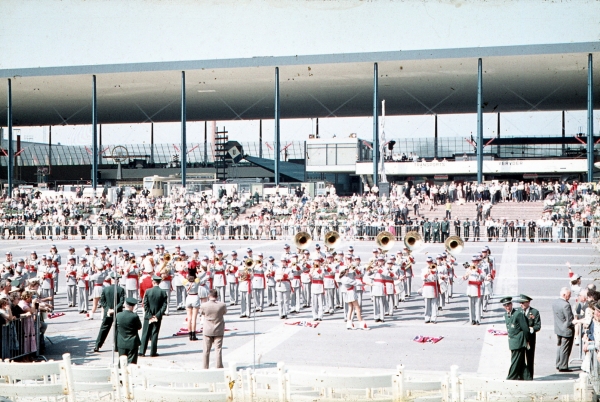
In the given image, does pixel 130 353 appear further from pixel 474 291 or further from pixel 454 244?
Result: pixel 454 244

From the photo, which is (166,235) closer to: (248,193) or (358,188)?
(248,193)

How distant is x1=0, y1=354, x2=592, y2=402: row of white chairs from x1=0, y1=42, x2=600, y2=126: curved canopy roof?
3375 centimetres

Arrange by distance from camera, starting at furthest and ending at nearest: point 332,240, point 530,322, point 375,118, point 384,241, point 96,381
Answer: point 375,118, point 332,240, point 384,241, point 530,322, point 96,381

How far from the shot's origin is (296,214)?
119 ft

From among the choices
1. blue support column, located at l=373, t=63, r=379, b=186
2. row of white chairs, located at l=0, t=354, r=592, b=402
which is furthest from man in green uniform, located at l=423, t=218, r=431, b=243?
row of white chairs, located at l=0, t=354, r=592, b=402

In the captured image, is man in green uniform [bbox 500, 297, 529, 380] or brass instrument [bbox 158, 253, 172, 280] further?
brass instrument [bbox 158, 253, 172, 280]

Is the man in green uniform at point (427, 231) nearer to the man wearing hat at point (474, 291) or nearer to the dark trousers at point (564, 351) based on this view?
the man wearing hat at point (474, 291)

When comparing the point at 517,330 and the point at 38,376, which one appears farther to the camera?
the point at 517,330

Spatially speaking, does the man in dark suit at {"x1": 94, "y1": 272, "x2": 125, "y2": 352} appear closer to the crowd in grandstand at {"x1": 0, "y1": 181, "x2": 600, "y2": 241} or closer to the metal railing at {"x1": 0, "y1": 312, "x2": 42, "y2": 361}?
the metal railing at {"x1": 0, "y1": 312, "x2": 42, "y2": 361}

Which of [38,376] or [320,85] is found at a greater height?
[320,85]

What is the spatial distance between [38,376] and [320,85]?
40362 mm

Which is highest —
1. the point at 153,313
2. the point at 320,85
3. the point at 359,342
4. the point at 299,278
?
the point at 320,85

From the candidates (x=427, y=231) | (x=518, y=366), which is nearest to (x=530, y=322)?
(x=518, y=366)

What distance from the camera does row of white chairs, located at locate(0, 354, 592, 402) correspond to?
244 inches
